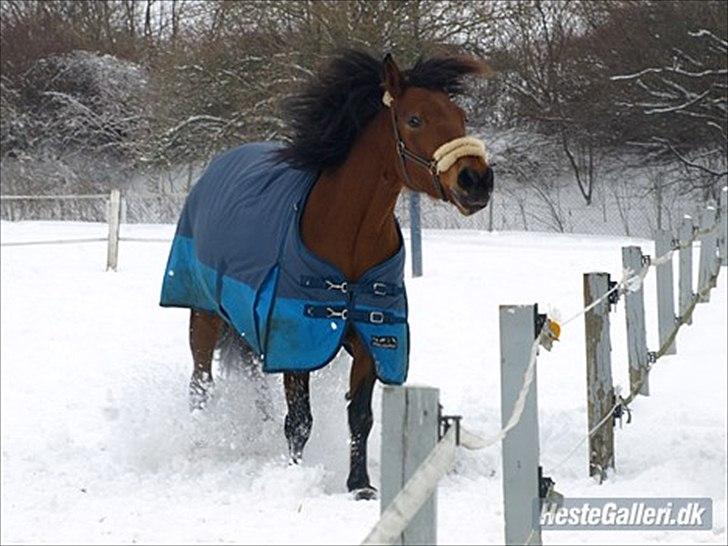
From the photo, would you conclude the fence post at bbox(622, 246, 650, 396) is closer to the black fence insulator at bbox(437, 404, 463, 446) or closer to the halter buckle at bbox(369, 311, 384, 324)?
the halter buckle at bbox(369, 311, 384, 324)

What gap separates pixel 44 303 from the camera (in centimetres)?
1021

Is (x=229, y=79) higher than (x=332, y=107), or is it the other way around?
(x=229, y=79)

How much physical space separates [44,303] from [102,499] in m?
5.98

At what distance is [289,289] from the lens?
190 inches

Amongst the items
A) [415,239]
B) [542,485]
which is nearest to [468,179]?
→ [542,485]

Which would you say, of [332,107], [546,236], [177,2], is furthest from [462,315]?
[177,2]

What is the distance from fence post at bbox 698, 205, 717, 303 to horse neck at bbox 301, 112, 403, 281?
6.33 metres

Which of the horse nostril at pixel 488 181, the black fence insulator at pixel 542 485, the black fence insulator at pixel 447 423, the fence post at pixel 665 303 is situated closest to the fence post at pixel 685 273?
the fence post at pixel 665 303

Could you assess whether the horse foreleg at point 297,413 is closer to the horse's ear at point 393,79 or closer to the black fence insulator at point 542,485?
the horse's ear at point 393,79

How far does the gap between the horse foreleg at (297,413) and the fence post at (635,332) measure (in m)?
2.01

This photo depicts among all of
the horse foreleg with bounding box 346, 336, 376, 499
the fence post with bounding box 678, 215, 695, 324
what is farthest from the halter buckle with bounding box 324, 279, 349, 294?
the fence post with bounding box 678, 215, 695, 324

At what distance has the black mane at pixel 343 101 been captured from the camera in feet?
16.0

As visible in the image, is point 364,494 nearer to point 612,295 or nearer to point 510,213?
point 612,295

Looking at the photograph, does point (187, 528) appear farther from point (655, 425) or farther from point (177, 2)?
point (177, 2)
